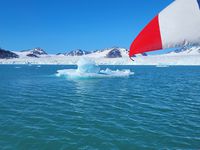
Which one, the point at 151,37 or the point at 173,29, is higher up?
the point at 173,29

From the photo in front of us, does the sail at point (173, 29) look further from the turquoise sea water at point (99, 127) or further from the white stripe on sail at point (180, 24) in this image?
the turquoise sea water at point (99, 127)

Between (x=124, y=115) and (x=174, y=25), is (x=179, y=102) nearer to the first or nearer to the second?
(x=124, y=115)

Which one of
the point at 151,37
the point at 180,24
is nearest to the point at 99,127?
the point at 151,37

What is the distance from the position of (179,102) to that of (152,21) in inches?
780

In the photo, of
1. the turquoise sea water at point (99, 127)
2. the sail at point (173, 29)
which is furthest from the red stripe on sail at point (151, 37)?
the turquoise sea water at point (99, 127)

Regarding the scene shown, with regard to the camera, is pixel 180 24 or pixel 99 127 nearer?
pixel 180 24

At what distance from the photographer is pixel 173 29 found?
3.13 metres

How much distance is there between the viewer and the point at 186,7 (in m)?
3.07

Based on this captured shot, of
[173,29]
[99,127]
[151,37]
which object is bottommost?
[99,127]

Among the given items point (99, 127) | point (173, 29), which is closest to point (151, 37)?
point (173, 29)

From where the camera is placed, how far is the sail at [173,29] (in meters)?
3.06

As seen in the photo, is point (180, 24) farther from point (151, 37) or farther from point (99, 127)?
point (99, 127)

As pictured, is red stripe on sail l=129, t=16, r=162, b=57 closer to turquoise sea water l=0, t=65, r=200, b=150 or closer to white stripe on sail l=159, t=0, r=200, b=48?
white stripe on sail l=159, t=0, r=200, b=48

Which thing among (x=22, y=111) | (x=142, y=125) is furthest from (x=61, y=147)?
(x=22, y=111)
